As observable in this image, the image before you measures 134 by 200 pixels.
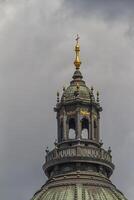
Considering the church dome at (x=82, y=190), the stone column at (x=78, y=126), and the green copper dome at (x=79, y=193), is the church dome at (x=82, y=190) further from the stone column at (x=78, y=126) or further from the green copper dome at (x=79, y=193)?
the stone column at (x=78, y=126)

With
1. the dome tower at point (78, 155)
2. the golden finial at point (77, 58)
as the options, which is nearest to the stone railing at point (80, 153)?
the dome tower at point (78, 155)

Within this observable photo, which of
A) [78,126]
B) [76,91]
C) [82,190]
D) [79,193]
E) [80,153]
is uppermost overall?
[76,91]

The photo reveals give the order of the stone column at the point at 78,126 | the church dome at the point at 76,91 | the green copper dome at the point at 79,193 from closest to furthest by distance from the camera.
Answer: the green copper dome at the point at 79,193
the stone column at the point at 78,126
the church dome at the point at 76,91

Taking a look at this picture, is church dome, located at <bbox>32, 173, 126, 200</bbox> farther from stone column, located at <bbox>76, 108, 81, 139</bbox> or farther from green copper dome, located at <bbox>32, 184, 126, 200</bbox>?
stone column, located at <bbox>76, 108, 81, 139</bbox>

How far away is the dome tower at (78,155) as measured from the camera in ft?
437

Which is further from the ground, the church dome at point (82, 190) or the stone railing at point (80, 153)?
the stone railing at point (80, 153)

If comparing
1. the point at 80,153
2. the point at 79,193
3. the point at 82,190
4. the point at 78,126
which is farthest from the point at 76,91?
the point at 79,193

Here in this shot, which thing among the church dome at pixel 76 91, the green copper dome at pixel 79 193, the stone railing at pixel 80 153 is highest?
the church dome at pixel 76 91

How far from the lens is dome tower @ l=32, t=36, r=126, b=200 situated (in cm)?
13312

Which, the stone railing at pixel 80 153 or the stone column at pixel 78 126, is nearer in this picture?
the stone railing at pixel 80 153

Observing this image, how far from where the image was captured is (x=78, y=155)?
136250mm

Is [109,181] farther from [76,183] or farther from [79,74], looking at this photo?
[79,74]

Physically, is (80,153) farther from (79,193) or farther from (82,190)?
(79,193)

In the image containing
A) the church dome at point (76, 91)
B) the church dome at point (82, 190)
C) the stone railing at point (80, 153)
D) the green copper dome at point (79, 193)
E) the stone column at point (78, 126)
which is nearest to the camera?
the green copper dome at point (79, 193)
